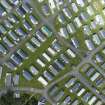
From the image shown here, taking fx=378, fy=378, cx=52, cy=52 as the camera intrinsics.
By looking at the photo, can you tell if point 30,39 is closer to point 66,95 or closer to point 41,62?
point 41,62

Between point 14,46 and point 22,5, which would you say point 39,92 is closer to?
point 14,46

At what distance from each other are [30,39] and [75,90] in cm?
451

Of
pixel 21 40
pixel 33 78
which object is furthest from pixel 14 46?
pixel 33 78

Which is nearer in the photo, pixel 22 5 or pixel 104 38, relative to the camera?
pixel 22 5

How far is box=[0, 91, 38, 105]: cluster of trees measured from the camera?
2338 centimetres

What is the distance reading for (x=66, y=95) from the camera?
80.9ft

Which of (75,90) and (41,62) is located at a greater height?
(41,62)

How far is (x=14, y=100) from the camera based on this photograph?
77.2 ft

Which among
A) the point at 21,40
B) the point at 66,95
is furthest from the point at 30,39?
the point at 66,95

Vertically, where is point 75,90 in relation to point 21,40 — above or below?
below

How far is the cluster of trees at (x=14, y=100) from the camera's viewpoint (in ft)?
76.7

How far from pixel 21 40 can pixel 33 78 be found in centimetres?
258

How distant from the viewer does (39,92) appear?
24.2 meters

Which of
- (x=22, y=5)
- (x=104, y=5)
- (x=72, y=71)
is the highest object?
(x=22, y=5)
